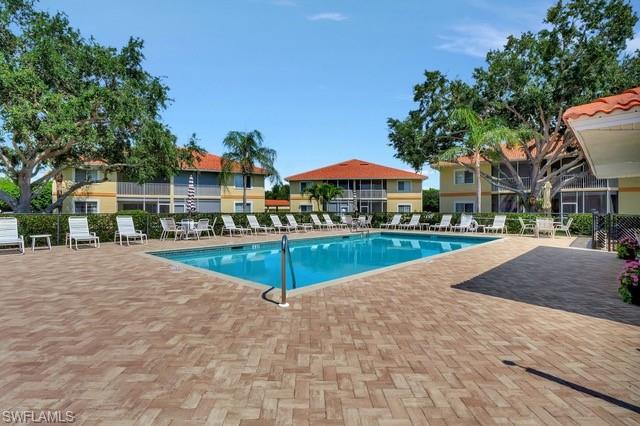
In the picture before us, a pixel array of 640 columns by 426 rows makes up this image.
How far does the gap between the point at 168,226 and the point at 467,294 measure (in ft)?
46.2

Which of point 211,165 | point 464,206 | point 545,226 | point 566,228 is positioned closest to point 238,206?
point 211,165

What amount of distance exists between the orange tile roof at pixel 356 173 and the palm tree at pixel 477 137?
14.3m

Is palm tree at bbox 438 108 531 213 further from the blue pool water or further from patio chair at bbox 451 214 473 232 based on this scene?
the blue pool water

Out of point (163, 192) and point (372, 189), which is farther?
point (372, 189)

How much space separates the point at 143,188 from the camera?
31.7 metres

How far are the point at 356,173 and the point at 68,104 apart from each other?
28933mm

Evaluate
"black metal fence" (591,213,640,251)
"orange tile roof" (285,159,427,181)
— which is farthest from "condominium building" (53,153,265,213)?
"black metal fence" (591,213,640,251)

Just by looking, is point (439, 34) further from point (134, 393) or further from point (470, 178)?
point (470, 178)

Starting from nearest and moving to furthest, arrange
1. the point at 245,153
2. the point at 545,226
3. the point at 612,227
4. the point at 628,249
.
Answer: the point at 628,249 → the point at 612,227 → the point at 545,226 → the point at 245,153

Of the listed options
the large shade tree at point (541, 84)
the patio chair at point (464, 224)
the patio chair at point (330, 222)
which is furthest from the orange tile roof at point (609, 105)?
the large shade tree at point (541, 84)

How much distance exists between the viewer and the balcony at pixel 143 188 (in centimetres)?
3122

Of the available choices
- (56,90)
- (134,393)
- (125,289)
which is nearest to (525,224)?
(125,289)

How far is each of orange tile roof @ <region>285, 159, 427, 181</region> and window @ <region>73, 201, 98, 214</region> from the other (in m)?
18.9

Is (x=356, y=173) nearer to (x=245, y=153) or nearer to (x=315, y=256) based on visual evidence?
(x=245, y=153)
